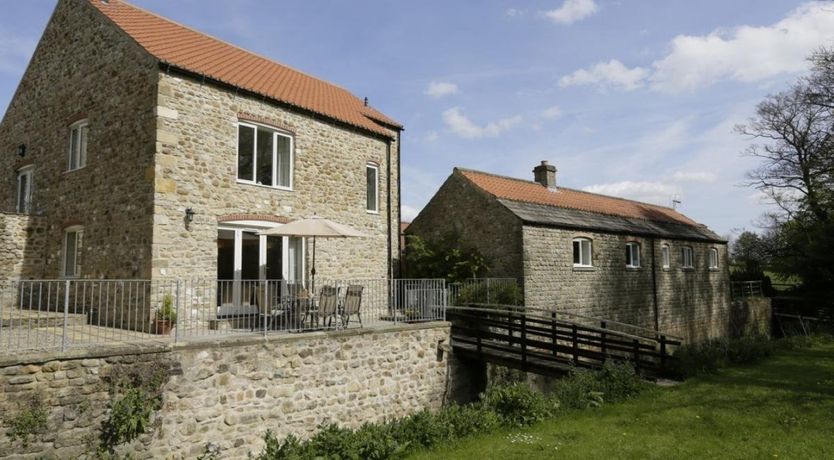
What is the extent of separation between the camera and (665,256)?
2331cm

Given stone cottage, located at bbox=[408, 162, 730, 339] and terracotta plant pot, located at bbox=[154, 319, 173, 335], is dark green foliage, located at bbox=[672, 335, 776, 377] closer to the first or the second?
stone cottage, located at bbox=[408, 162, 730, 339]

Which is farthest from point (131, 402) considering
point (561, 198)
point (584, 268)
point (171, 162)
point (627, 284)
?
point (627, 284)

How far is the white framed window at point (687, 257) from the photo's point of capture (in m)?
24.4

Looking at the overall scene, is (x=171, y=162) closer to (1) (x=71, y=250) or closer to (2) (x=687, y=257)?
(1) (x=71, y=250)

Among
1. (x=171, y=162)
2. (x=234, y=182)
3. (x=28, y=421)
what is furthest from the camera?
(x=234, y=182)

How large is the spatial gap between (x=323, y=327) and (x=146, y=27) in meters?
9.13

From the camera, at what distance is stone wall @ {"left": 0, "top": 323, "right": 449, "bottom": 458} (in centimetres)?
679

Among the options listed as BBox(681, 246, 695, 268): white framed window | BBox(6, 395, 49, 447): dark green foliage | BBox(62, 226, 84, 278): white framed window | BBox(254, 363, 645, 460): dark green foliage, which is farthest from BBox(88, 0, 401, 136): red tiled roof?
BBox(681, 246, 695, 268): white framed window

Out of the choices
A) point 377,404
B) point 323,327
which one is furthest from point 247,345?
point 377,404

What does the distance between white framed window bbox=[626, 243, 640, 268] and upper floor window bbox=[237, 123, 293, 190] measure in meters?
14.9

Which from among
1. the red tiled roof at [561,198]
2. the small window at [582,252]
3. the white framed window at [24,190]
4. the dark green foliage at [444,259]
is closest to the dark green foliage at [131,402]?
the white framed window at [24,190]

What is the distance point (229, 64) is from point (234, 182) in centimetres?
364

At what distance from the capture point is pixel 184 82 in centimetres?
1120

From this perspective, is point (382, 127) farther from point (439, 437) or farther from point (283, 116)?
point (439, 437)
